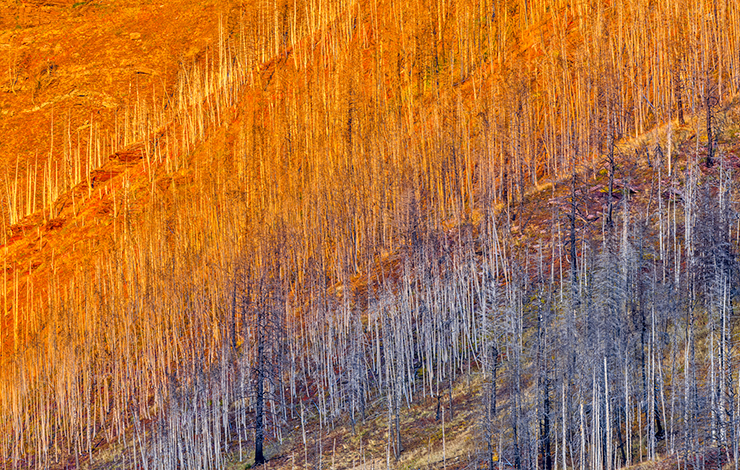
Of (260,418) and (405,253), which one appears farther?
(405,253)

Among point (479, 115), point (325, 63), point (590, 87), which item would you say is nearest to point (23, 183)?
point (325, 63)

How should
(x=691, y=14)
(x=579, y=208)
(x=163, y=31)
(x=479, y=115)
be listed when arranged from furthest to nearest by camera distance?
(x=163, y=31), (x=479, y=115), (x=691, y=14), (x=579, y=208)

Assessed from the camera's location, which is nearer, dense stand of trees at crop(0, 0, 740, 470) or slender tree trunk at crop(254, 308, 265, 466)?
dense stand of trees at crop(0, 0, 740, 470)

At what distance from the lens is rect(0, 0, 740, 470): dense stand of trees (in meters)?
A: 27.1

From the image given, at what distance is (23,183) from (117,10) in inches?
703

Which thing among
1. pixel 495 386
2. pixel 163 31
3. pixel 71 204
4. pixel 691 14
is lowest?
pixel 495 386

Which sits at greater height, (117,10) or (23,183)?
(117,10)

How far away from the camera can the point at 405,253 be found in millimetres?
35500

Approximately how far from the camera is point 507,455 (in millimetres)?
27188

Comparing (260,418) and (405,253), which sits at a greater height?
(405,253)

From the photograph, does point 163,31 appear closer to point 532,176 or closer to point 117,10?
point 117,10

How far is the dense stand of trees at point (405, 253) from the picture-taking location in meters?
27.1

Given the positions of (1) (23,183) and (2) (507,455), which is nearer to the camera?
(2) (507,455)

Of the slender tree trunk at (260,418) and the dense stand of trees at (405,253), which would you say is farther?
the slender tree trunk at (260,418)
